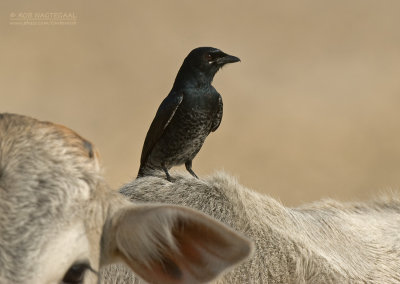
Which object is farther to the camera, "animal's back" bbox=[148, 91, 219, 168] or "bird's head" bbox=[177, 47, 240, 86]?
"bird's head" bbox=[177, 47, 240, 86]

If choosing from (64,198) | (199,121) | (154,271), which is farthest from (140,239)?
(199,121)

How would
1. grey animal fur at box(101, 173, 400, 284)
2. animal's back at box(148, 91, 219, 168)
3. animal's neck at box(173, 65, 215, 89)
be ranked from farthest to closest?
animal's neck at box(173, 65, 215, 89)
animal's back at box(148, 91, 219, 168)
grey animal fur at box(101, 173, 400, 284)

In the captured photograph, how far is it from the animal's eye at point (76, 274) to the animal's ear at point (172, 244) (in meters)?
0.14

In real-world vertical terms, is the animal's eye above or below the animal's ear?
below

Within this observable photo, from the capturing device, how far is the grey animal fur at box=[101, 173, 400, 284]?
2.61 m

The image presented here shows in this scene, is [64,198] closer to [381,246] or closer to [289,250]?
[289,250]

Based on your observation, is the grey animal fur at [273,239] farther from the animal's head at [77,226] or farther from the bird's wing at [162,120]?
the bird's wing at [162,120]

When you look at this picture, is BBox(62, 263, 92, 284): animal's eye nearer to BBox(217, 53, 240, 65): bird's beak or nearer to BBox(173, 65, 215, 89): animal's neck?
BBox(173, 65, 215, 89): animal's neck

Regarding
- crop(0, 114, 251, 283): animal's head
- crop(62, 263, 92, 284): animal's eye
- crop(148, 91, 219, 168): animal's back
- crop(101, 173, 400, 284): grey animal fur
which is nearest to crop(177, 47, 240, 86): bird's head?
crop(148, 91, 219, 168): animal's back

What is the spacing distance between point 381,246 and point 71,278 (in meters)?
2.00

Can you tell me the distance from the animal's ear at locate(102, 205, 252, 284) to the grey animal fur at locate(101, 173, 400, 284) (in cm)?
55

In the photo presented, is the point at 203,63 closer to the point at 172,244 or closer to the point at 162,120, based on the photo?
the point at 162,120

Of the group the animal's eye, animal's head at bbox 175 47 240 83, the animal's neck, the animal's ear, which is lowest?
the animal's eye

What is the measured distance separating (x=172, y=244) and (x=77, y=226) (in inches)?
10.8
